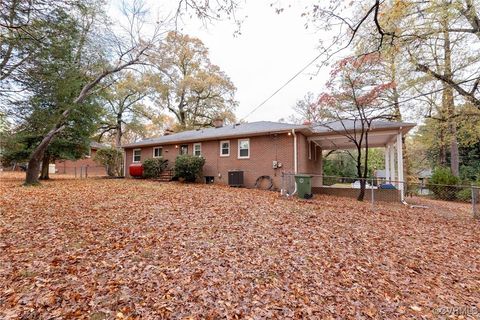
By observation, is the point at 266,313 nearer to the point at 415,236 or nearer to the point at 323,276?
the point at 323,276

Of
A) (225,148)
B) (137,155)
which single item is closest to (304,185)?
(225,148)

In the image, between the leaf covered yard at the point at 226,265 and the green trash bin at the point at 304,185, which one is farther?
the green trash bin at the point at 304,185

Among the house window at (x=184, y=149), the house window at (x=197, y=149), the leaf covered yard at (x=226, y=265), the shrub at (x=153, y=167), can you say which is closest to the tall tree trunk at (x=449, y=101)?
the leaf covered yard at (x=226, y=265)

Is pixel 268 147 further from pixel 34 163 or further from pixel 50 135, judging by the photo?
pixel 34 163

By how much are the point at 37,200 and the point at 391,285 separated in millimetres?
9799

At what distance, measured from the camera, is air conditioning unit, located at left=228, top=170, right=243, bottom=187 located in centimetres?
Answer: 1329

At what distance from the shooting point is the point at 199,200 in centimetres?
841

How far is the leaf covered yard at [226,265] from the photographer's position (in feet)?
9.14

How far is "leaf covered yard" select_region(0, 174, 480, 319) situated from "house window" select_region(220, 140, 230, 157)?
778 centimetres

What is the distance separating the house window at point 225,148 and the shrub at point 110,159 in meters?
10.5

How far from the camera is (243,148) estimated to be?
45.1 feet

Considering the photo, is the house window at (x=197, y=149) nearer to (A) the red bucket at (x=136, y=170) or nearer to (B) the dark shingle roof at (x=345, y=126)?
(A) the red bucket at (x=136, y=170)

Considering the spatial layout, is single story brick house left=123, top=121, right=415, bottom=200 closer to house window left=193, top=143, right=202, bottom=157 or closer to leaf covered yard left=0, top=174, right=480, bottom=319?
house window left=193, top=143, right=202, bottom=157

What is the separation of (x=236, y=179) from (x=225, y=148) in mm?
2196
